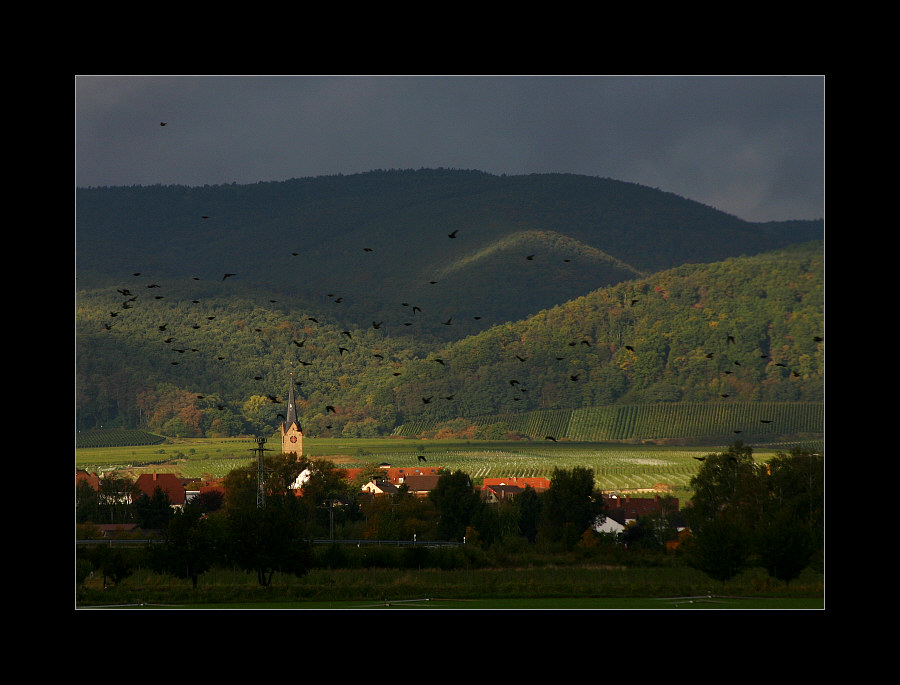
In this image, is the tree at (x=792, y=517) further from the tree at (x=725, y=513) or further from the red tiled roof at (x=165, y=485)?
the red tiled roof at (x=165, y=485)

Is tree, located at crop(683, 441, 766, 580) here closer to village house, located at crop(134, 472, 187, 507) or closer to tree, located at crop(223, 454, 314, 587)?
tree, located at crop(223, 454, 314, 587)

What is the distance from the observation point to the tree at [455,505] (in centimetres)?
7469

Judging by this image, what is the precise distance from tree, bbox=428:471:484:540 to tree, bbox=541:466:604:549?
4.74 m

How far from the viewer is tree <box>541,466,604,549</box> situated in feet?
246

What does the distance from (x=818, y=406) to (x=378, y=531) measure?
341ft

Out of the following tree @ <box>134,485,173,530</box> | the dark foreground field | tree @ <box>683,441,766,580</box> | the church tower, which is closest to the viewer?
the dark foreground field

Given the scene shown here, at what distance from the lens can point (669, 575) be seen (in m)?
56.0

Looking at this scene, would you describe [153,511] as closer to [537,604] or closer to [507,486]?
[507,486]

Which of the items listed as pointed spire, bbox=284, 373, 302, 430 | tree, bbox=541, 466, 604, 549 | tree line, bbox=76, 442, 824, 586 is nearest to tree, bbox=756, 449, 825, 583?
tree line, bbox=76, 442, 824, 586

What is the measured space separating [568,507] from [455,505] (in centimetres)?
743

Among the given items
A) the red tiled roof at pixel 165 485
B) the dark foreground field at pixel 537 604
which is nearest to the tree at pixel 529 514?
the dark foreground field at pixel 537 604

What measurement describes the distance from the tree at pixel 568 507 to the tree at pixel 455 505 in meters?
4.74

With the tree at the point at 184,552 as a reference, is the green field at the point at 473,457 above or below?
below

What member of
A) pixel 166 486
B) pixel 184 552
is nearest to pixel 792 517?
pixel 184 552
